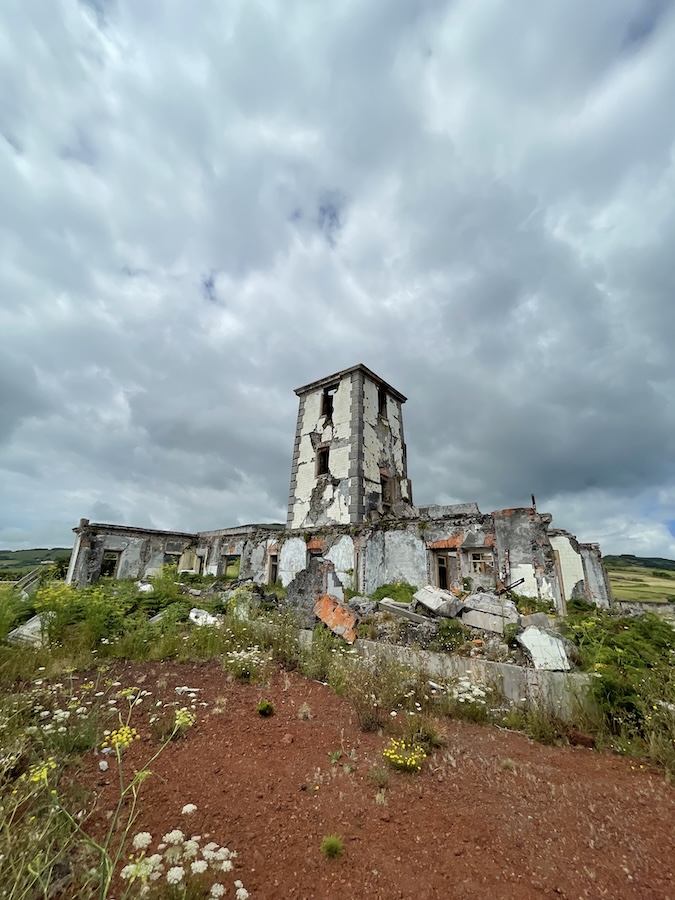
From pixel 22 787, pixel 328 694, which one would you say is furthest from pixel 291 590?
pixel 22 787

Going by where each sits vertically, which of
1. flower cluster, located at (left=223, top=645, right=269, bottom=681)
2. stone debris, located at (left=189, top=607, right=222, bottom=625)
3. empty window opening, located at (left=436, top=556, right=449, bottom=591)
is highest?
empty window opening, located at (left=436, top=556, right=449, bottom=591)

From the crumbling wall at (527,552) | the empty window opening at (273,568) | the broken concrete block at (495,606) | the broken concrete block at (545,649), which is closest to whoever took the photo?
the broken concrete block at (545,649)

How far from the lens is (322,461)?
61.7 feet

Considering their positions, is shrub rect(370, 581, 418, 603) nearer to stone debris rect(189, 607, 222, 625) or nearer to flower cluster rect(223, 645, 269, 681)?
stone debris rect(189, 607, 222, 625)

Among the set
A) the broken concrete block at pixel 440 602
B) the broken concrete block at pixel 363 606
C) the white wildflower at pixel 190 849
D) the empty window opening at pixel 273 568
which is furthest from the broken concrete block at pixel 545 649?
the empty window opening at pixel 273 568

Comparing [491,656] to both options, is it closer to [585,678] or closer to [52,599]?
[585,678]

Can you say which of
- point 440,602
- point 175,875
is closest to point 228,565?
point 440,602

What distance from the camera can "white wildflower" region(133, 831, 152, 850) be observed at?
2.57m

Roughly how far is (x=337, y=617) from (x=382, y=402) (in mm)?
13375

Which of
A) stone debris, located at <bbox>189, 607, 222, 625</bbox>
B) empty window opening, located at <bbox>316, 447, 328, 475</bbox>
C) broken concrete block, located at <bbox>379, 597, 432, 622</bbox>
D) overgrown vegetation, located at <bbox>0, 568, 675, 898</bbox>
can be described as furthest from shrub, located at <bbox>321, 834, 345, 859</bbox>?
empty window opening, located at <bbox>316, 447, 328, 475</bbox>

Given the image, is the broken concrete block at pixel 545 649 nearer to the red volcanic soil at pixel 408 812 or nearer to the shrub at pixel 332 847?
the red volcanic soil at pixel 408 812

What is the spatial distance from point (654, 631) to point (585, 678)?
2007 millimetres

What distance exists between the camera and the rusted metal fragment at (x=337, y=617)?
7.96m

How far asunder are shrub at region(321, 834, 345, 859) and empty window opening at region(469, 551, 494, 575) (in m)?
8.73
